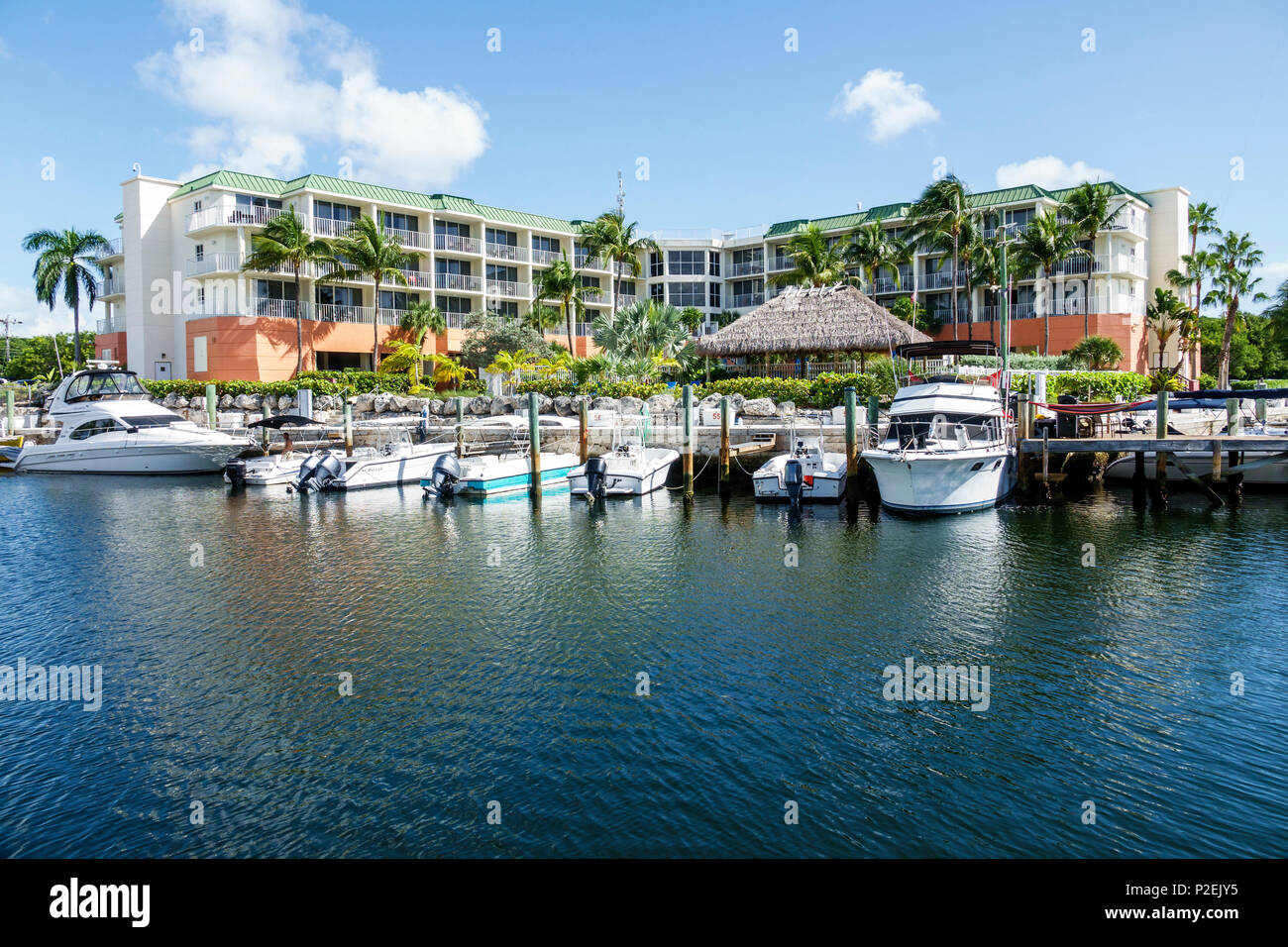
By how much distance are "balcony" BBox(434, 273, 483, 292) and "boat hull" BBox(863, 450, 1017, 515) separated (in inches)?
1490

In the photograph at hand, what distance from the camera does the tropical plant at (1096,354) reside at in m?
44.3

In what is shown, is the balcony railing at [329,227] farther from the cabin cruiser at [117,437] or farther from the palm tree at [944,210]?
the palm tree at [944,210]

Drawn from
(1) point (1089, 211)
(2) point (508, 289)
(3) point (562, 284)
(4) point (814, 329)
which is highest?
(1) point (1089, 211)

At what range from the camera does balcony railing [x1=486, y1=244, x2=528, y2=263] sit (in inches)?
2250

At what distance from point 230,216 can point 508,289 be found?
17295 millimetres

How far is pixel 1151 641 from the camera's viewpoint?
12773 mm

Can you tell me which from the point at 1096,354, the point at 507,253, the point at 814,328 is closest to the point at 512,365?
the point at 814,328

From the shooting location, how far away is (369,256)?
155 ft

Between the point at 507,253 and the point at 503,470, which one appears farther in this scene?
the point at 507,253

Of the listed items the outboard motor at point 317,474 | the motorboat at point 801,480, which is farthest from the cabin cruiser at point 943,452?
the outboard motor at point 317,474

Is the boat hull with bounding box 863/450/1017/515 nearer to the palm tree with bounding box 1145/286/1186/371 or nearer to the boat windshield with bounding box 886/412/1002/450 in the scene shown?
the boat windshield with bounding box 886/412/1002/450

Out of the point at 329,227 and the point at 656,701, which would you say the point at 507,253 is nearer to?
the point at 329,227
